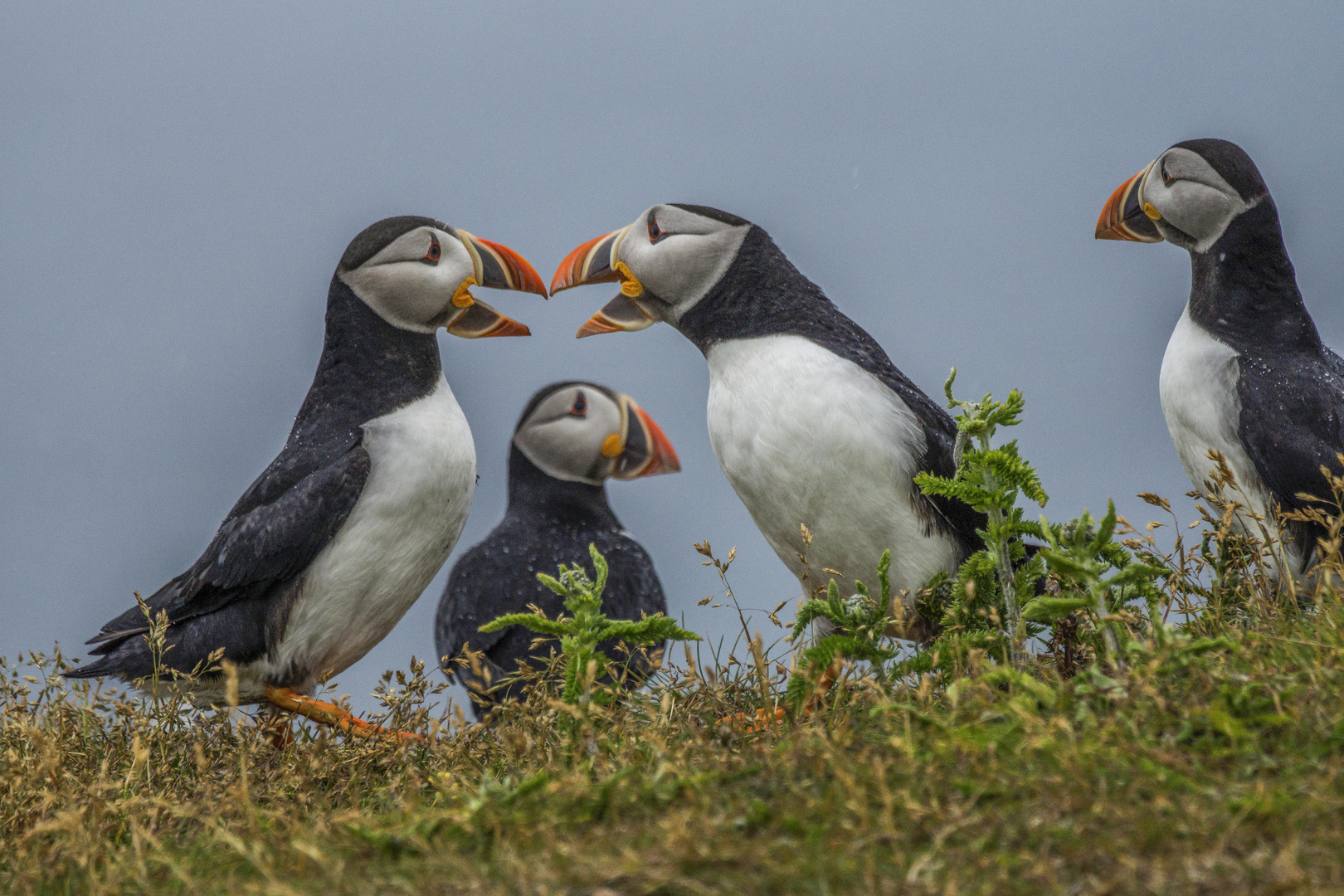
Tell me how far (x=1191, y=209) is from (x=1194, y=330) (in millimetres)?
462

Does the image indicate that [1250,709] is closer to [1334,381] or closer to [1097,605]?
[1097,605]

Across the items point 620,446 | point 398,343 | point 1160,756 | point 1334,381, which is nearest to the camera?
point 1160,756

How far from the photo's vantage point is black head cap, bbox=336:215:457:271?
180 inches

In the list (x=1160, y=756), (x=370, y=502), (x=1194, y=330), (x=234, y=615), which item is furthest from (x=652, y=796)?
(x=1194, y=330)

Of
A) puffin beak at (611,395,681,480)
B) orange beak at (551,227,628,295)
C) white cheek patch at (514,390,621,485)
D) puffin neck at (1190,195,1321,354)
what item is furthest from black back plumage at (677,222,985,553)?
puffin beak at (611,395,681,480)

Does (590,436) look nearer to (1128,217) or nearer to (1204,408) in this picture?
(1128,217)

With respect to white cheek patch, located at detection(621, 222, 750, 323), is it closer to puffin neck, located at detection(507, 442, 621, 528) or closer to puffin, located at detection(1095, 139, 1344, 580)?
puffin, located at detection(1095, 139, 1344, 580)

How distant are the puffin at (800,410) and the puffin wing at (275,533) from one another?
1.27 meters

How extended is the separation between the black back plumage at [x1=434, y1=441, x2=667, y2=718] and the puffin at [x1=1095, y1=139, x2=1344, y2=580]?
244 centimetres

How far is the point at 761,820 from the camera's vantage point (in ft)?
6.30

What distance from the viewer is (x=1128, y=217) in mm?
4598

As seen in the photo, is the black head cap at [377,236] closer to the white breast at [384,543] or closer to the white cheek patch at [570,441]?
the white breast at [384,543]

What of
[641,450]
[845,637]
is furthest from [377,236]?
[845,637]

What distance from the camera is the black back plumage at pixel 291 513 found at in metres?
4.18
